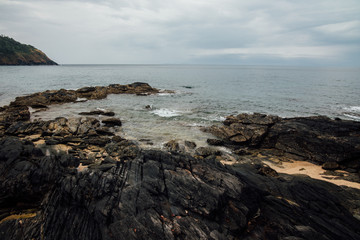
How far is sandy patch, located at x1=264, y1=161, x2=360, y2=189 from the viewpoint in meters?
13.1

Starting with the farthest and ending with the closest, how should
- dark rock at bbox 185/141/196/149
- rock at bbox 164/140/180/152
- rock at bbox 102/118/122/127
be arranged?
rock at bbox 102/118/122/127 < dark rock at bbox 185/141/196/149 < rock at bbox 164/140/180/152

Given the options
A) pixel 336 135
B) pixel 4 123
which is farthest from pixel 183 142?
pixel 4 123

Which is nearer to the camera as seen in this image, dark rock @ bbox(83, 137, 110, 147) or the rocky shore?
the rocky shore

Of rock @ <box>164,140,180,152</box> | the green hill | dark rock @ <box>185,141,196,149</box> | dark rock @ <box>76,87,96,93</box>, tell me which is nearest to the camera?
rock @ <box>164,140,180,152</box>

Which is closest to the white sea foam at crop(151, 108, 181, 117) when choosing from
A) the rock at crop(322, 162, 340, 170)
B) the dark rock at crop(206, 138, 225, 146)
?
the dark rock at crop(206, 138, 225, 146)

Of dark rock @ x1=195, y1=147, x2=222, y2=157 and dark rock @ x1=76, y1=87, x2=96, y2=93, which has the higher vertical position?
dark rock @ x1=76, y1=87, x2=96, y2=93

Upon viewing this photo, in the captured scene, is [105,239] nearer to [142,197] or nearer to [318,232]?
[142,197]

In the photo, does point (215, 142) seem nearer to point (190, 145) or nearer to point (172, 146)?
point (190, 145)

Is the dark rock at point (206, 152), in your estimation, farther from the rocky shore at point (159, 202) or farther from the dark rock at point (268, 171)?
the rocky shore at point (159, 202)

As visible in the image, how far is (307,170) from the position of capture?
597 inches

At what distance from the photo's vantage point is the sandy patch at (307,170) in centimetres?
→ 1309

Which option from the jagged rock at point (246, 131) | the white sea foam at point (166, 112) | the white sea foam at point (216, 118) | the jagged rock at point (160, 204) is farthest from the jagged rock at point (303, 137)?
the white sea foam at point (166, 112)

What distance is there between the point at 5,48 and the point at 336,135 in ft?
826

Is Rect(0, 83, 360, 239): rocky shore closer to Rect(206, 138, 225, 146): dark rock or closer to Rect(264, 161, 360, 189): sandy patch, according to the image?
Rect(264, 161, 360, 189): sandy patch
